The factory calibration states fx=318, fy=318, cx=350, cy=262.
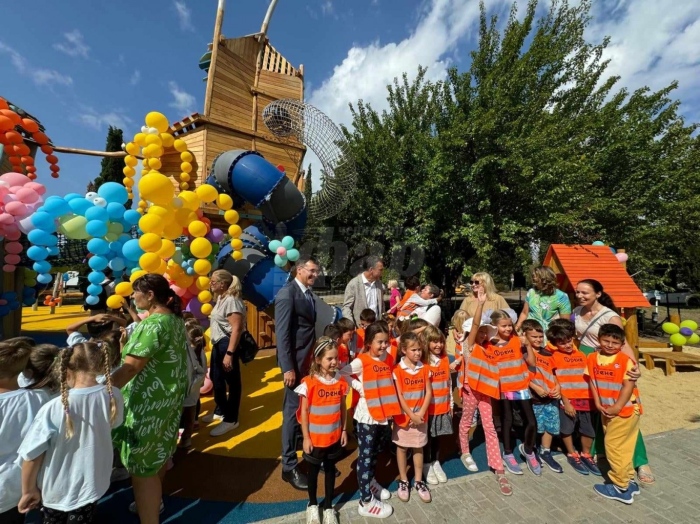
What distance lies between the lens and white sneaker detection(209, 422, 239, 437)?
12.1 feet

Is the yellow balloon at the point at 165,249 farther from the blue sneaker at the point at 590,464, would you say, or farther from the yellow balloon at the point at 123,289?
the blue sneaker at the point at 590,464

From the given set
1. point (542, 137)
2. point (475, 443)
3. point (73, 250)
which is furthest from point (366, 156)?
point (475, 443)

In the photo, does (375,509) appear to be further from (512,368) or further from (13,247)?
(13,247)

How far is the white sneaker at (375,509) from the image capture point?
2418 mm

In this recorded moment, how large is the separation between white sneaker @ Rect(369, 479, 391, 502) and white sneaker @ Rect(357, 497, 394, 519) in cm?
10

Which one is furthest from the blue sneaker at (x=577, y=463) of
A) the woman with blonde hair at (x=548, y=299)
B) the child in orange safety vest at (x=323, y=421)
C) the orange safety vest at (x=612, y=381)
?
the child in orange safety vest at (x=323, y=421)

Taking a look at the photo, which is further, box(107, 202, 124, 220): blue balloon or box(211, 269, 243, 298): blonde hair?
box(107, 202, 124, 220): blue balloon

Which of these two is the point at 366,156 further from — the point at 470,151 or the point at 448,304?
the point at 448,304

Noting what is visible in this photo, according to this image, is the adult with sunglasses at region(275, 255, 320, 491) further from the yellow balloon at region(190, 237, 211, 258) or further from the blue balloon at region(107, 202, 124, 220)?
the blue balloon at region(107, 202, 124, 220)

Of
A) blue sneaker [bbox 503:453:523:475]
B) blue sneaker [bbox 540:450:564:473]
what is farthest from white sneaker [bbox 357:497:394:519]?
blue sneaker [bbox 540:450:564:473]

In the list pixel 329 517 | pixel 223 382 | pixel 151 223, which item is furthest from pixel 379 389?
pixel 151 223

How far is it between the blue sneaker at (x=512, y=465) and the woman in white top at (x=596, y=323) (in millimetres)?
824

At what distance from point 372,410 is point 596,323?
8.12ft

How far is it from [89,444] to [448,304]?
13777 millimetres
